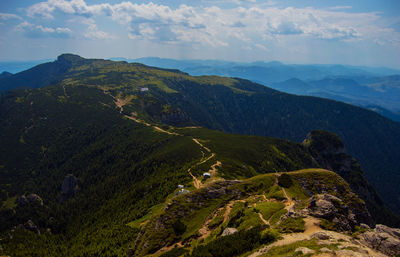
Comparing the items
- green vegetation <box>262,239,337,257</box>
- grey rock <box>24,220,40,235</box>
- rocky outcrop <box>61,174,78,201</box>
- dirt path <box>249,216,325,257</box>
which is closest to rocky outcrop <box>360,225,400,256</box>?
dirt path <box>249,216,325,257</box>

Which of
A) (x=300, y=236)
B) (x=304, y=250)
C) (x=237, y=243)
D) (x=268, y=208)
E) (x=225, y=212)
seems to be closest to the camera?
(x=304, y=250)

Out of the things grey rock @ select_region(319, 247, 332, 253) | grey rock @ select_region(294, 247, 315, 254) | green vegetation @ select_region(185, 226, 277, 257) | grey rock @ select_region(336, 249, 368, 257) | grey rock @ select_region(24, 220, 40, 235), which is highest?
grey rock @ select_region(336, 249, 368, 257)

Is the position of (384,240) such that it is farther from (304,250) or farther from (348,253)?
(304,250)

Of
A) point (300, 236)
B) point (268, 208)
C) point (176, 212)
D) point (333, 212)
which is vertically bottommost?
point (176, 212)

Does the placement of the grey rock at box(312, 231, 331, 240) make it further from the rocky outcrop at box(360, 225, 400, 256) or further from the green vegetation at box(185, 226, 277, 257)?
the rocky outcrop at box(360, 225, 400, 256)

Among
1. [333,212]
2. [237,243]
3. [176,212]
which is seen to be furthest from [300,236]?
[176,212]

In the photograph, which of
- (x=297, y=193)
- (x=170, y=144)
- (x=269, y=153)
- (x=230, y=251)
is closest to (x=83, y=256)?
(x=230, y=251)

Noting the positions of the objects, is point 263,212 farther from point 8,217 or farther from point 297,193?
point 8,217
